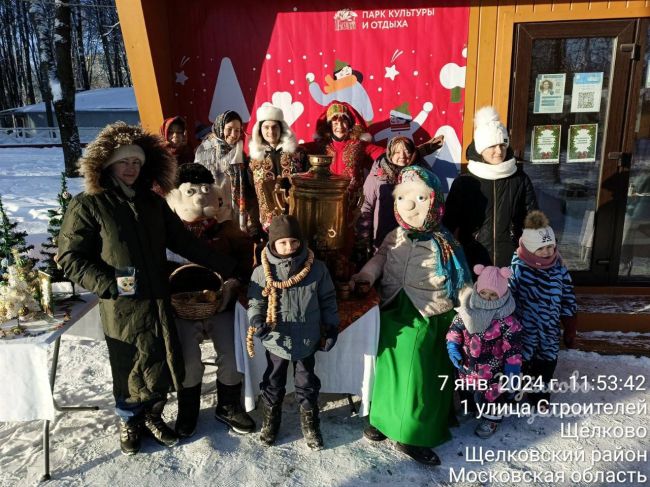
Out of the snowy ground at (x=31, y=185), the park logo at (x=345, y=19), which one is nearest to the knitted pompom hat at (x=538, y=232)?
the park logo at (x=345, y=19)

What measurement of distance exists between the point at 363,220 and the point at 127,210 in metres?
1.65

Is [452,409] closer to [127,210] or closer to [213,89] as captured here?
[127,210]

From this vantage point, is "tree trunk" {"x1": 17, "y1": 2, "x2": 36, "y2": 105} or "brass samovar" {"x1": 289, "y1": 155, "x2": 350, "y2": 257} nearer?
"brass samovar" {"x1": 289, "y1": 155, "x2": 350, "y2": 257}

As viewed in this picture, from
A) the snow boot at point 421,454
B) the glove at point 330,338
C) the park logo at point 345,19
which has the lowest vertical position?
the snow boot at point 421,454

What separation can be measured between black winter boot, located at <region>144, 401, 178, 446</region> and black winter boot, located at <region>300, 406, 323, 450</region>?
76 centimetres

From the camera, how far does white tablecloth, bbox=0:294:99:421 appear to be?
243 cm

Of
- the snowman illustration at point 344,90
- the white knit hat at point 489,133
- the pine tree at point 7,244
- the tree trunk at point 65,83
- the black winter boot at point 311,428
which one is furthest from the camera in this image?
the tree trunk at point 65,83

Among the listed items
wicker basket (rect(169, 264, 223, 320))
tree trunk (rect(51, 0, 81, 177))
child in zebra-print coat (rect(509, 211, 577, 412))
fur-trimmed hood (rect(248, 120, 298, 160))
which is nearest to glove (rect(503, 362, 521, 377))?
child in zebra-print coat (rect(509, 211, 577, 412))

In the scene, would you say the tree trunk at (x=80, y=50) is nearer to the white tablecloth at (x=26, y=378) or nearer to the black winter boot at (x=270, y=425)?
the white tablecloth at (x=26, y=378)

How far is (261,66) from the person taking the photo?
14.8 feet

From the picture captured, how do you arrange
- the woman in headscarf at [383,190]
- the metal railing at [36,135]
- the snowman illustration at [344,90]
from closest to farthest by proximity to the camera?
the woman in headscarf at [383,190] < the snowman illustration at [344,90] < the metal railing at [36,135]

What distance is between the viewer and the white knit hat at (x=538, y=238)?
2834mm

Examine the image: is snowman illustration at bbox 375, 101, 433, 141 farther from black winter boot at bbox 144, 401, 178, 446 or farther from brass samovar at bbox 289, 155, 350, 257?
black winter boot at bbox 144, 401, 178, 446

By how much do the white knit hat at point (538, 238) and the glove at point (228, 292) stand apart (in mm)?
1753
